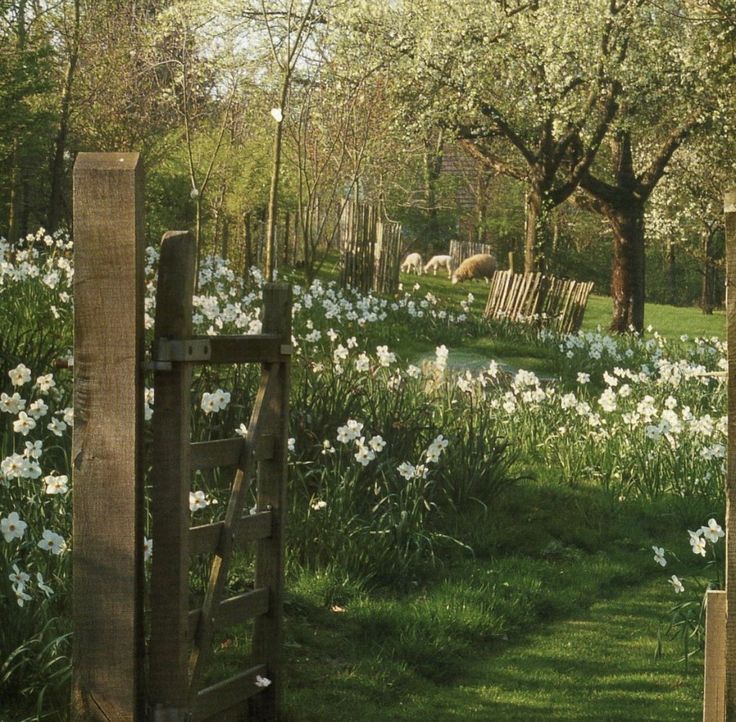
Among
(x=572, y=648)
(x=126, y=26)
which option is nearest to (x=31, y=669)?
(x=572, y=648)

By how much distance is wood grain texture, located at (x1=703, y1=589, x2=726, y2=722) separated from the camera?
2.81m

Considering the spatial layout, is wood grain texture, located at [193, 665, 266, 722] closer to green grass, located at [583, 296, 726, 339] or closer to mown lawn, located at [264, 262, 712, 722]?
mown lawn, located at [264, 262, 712, 722]

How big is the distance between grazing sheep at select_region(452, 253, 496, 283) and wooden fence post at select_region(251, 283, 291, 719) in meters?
32.0

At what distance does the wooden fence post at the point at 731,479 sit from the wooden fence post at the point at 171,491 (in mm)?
1498

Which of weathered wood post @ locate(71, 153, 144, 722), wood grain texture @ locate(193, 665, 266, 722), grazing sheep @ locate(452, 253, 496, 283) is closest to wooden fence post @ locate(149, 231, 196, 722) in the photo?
weathered wood post @ locate(71, 153, 144, 722)

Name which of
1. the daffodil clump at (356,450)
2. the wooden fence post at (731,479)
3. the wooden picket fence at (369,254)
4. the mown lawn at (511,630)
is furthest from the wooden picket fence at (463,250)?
the wooden fence post at (731,479)

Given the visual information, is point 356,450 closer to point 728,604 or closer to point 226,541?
point 226,541

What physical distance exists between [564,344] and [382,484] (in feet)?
30.8

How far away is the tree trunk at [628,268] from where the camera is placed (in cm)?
2116

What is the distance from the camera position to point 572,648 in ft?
18.4

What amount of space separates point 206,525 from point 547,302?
15.2 meters

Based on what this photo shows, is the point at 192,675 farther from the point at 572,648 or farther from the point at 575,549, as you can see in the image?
the point at 575,549

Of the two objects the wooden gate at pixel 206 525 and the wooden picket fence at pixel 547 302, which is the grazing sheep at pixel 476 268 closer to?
the wooden picket fence at pixel 547 302

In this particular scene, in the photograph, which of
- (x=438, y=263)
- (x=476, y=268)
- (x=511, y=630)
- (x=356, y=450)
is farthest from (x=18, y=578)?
(x=438, y=263)
